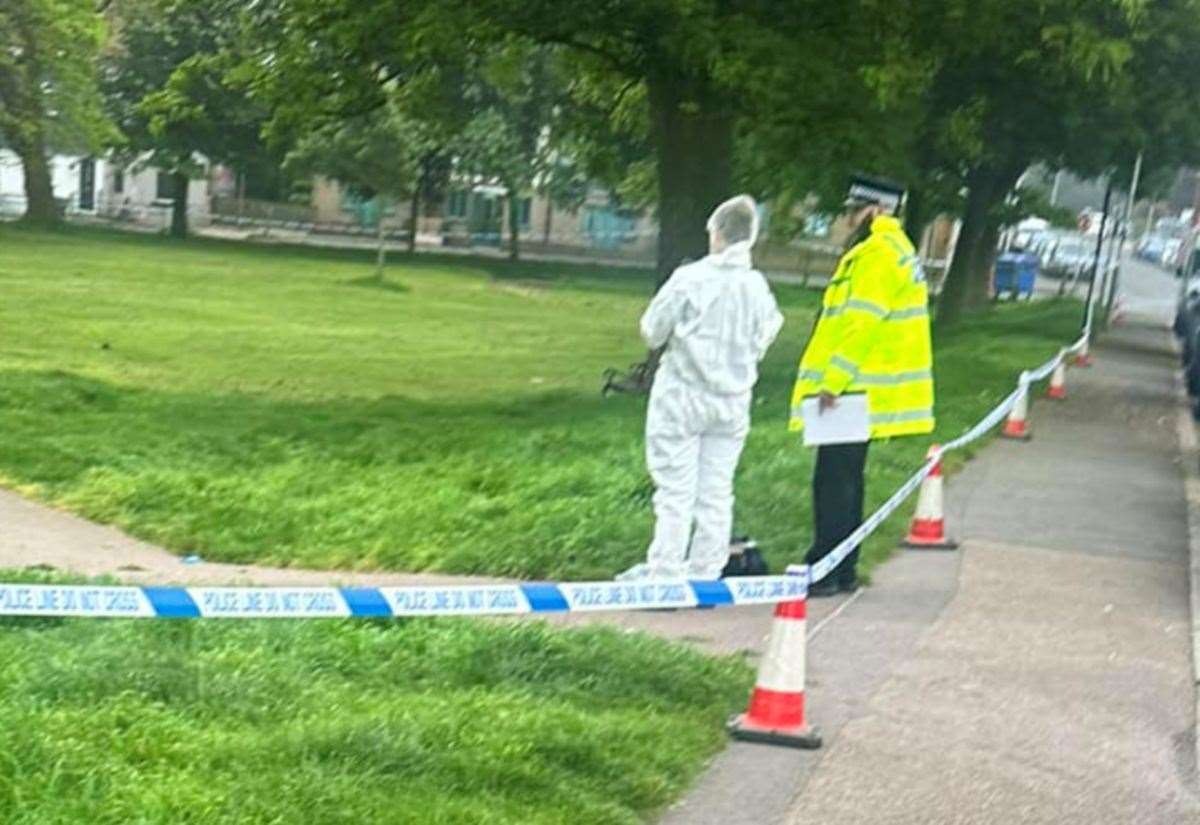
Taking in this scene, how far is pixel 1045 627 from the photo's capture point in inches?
→ 343

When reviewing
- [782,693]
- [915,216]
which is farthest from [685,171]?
[915,216]

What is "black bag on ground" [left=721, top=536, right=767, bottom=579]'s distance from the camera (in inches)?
352

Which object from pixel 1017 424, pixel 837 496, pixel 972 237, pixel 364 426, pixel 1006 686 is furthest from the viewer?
pixel 972 237

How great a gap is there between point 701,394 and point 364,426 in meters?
9.35

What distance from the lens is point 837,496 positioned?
9.12 metres

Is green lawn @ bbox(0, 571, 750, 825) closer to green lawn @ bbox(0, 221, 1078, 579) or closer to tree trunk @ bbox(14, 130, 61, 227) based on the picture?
green lawn @ bbox(0, 221, 1078, 579)

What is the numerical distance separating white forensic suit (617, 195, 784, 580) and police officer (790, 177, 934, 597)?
1.89 feet

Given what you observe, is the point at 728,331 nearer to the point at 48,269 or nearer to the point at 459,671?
the point at 459,671

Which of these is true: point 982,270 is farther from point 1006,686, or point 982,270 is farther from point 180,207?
point 1006,686

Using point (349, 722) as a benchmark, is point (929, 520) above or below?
below

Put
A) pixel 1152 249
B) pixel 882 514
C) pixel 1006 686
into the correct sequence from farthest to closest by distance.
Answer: pixel 1152 249 → pixel 882 514 → pixel 1006 686

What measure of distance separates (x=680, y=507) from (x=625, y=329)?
90.7ft

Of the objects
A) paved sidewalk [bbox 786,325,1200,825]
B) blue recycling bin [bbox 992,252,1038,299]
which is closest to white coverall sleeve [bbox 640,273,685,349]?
paved sidewalk [bbox 786,325,1200,825]

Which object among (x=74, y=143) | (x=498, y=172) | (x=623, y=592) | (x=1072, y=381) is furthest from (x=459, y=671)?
(x=498, y=172)
